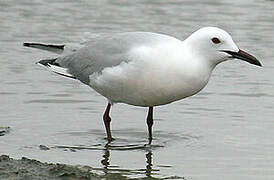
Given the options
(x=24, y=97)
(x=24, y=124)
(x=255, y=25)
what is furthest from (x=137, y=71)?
(x=255, y=25)

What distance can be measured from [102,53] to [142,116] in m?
1.24

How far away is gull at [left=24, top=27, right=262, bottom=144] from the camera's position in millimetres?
7809

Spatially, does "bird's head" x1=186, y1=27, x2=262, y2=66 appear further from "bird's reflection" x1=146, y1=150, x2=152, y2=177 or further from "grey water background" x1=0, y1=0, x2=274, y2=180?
"bird's reflection" x1=146, y1=150, x2=152, y2=177

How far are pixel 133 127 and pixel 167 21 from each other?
584cm

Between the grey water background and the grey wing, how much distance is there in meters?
0.29

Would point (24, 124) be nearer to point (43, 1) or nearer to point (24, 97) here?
point (24, 97)

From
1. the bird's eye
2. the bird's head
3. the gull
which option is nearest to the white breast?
the gull

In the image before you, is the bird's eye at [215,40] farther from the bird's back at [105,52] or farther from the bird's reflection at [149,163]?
the bird's reflection at [149,163]

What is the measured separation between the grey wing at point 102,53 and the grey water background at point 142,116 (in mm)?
292

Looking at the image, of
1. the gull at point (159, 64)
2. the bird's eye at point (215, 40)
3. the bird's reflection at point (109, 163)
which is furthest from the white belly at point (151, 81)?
the bird's reflection at point (109, 163)

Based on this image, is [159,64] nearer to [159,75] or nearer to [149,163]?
[159,75]

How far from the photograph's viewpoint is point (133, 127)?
30.2ft

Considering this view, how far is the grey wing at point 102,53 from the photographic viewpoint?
822cm

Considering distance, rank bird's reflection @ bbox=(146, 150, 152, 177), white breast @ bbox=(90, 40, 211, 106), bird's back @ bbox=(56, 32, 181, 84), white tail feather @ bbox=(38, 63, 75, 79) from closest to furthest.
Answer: bird's reflection @ bbox=(146, 150, 152, 177) → white breast @ bbox=(90, 40, 211, 106) → bird's back @ bbox=(56, 32, 181, 84) → white tail feather @ bbox=(38, 63, 75, 79)
